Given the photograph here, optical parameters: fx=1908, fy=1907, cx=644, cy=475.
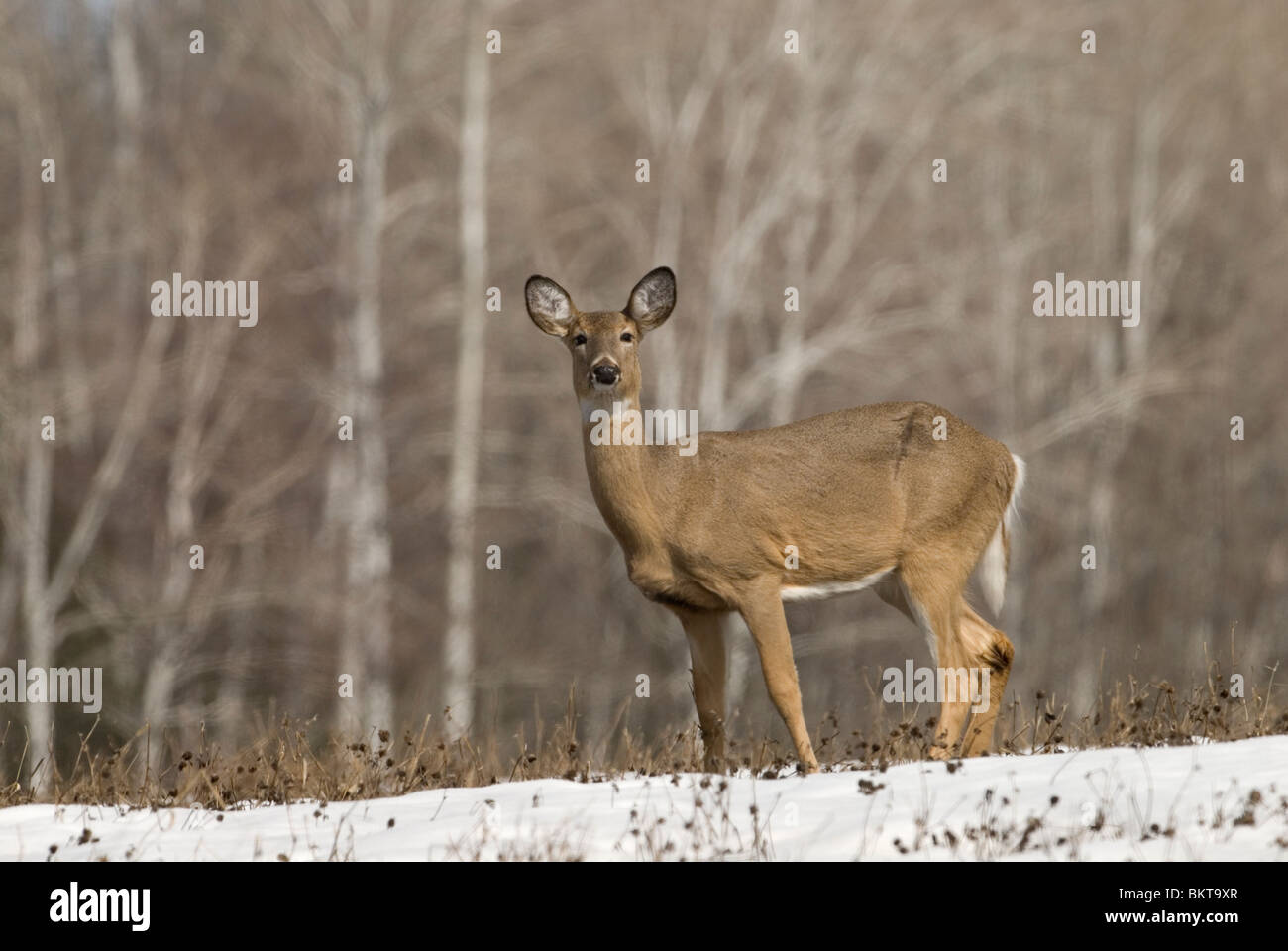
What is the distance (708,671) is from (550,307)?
73.3 inches

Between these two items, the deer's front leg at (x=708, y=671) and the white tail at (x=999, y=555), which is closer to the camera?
the deer's front leg at (x=708, y=671)

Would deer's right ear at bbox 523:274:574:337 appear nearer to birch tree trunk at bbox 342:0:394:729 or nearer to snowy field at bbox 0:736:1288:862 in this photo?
snowy field at bbox 0:736:1288:862

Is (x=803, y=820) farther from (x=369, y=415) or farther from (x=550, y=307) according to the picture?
(x=369, y=415)

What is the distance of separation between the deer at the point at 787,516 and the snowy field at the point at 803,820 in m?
1.14

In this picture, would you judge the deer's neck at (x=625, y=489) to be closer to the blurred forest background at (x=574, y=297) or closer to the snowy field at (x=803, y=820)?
the snowy field at (x=803, y=820)

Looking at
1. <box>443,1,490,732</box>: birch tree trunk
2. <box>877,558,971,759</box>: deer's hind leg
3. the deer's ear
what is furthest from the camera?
<box>443,1,490,732</box>: birch tree trunk

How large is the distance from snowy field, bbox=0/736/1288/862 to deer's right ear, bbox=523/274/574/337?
2408 mm

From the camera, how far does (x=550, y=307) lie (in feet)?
29.3

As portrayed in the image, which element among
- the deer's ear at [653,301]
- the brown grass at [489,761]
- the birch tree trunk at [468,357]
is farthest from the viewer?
the birch tree trunk at [468,357]

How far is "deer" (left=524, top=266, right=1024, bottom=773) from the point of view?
8320 mm

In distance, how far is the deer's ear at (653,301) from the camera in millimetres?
8844

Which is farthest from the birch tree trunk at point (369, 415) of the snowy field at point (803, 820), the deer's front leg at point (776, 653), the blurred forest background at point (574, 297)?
the snowy field at point (803, 820)

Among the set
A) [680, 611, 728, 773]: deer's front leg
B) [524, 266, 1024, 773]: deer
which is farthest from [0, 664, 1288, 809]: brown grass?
[524, 266, 1024, 773]: deer

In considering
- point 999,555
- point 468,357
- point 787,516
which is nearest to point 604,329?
point 787,516
